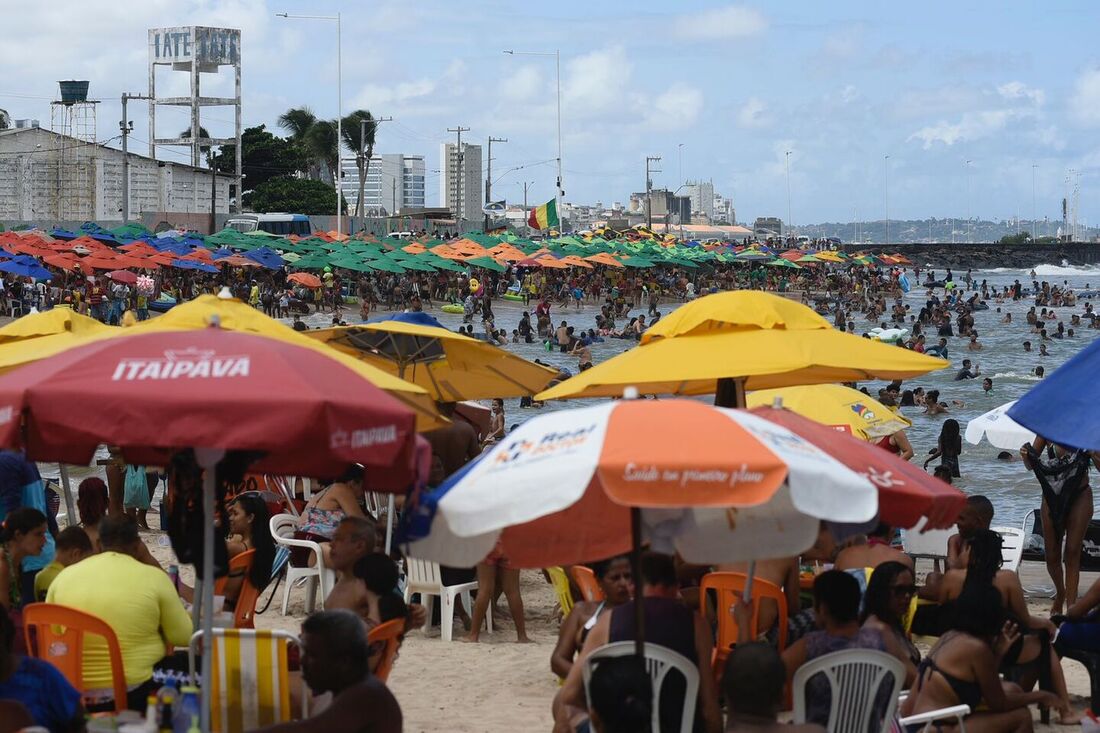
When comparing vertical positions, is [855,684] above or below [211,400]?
below

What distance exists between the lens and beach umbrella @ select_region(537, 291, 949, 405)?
6.18m

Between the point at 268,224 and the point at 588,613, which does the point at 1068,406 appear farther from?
the point at 268,224

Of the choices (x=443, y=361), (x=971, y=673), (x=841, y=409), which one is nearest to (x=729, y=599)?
(x=971, y=673)

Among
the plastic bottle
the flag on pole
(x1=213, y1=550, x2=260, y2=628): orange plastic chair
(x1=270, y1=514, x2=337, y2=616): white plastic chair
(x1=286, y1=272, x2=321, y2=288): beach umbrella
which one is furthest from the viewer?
the flag on pole

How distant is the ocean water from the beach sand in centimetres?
889

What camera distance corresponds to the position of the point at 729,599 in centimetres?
627

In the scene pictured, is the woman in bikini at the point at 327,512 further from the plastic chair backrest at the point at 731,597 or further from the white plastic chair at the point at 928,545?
the white plastic chair at the point at 928,545

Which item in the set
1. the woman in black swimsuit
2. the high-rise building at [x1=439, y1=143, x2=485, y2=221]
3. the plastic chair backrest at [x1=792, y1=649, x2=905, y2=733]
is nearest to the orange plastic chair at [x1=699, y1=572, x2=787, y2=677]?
the woman in black swimsuit

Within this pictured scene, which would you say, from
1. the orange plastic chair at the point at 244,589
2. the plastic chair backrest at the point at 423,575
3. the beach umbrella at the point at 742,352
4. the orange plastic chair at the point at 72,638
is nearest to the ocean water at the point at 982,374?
the plastic chair backrest at the point at 423,575

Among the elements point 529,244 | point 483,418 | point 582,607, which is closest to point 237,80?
point 529,244

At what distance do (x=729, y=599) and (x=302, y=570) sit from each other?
3.31m

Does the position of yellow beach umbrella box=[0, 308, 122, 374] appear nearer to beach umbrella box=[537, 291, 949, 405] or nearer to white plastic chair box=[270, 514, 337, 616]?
white plastic chair box=[270, 514, 337, 616]

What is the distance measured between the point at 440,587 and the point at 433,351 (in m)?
1.37

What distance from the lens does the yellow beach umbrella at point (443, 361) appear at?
8.28 meters
